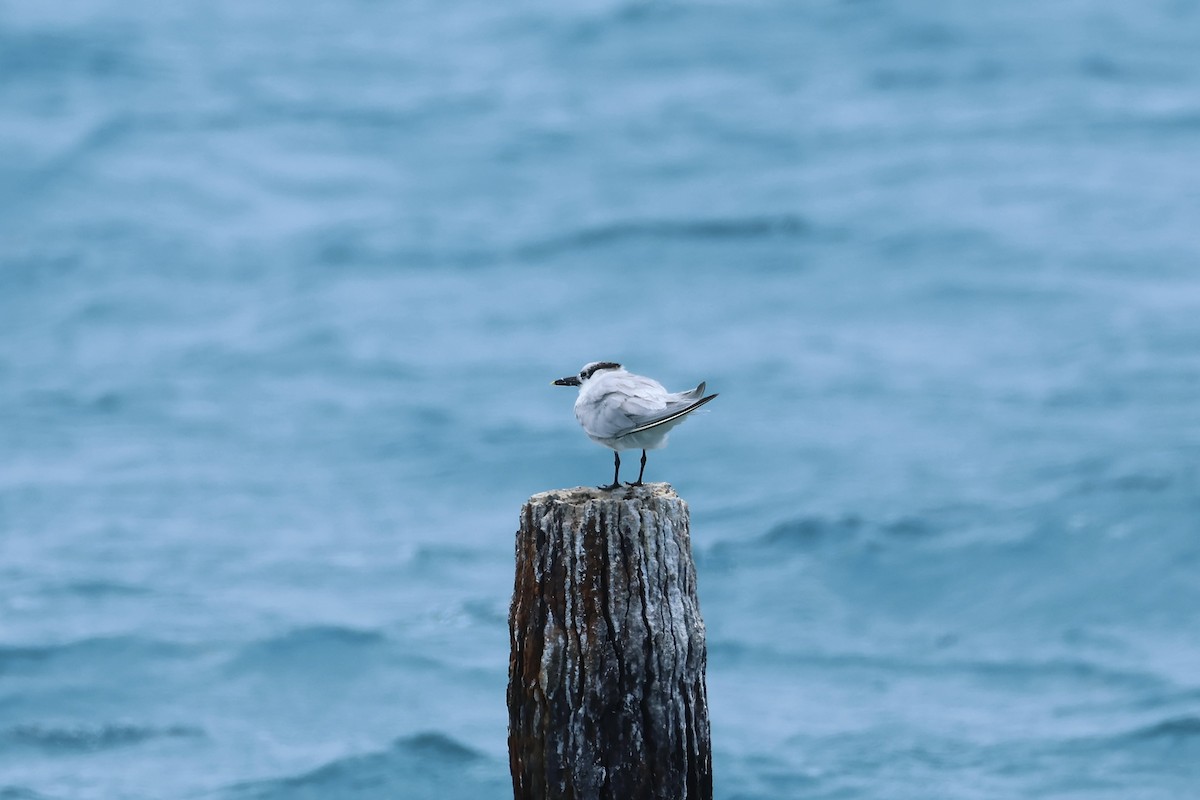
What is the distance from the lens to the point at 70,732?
16391 millimetres

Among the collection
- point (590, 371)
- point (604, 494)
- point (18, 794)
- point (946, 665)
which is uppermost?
point (946, 665)

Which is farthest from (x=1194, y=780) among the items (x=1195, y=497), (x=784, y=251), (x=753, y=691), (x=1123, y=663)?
(x=784, y=251)

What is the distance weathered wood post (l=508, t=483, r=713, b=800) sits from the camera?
5.93 m

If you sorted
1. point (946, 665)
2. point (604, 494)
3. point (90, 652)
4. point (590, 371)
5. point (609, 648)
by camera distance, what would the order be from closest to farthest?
point (609, 648)
point (604, 494)
point (590, 371)
point (946, 665)
point (90, 652)

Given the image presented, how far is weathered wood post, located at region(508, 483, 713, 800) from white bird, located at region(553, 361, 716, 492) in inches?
17.6

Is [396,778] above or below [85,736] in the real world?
below

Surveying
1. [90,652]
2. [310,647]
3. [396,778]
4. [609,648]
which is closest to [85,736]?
[90,652]

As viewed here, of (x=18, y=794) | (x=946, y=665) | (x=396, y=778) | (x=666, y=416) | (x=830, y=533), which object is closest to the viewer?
(x=666, y=416)

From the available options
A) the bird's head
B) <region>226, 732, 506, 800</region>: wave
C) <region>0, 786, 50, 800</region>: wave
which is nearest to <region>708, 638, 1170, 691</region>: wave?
<region>226, 732, 506, 800</region>: wave

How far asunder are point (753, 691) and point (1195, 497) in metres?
7.89

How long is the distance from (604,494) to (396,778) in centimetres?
951

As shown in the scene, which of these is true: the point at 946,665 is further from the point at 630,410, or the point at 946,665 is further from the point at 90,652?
the point at 630,410

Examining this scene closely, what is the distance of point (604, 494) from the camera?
624cm

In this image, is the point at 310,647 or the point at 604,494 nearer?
the point at 604,494
